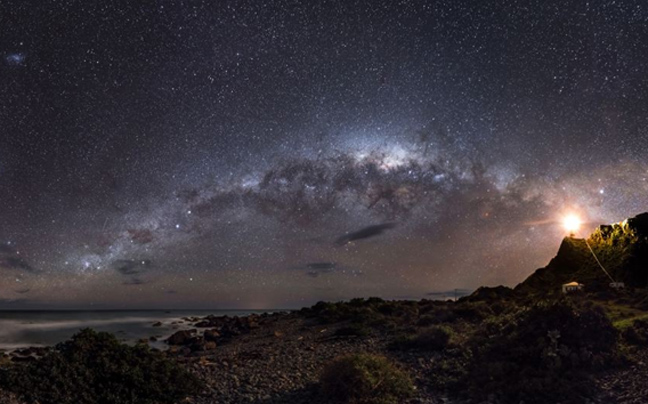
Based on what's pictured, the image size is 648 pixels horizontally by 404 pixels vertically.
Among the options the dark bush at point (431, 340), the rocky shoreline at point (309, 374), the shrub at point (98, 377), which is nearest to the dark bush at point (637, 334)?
the rocky shoreline at point (309, 374)

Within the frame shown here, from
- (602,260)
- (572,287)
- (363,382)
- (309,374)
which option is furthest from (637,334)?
(602,260)

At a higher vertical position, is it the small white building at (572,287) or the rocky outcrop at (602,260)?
the rocky outcrop at (602,260)

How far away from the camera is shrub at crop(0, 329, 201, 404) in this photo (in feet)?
43.4

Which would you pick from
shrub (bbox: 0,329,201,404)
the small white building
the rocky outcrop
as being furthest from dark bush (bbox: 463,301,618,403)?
the rocky outcrop

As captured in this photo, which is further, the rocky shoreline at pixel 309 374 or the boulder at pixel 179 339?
the boulder at pixel 179 339

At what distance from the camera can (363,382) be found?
513 inches

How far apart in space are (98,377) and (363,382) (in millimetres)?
7800

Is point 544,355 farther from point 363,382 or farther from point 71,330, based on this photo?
point 71,330

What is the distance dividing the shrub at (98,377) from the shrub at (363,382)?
424 cm

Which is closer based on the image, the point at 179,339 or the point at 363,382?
the point at 363,382

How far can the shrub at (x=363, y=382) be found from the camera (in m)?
13.0

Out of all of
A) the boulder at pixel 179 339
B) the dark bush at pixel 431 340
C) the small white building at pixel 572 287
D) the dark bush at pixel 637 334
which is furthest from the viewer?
the small white building at pixel 572 287

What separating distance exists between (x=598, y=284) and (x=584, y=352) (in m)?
24.0

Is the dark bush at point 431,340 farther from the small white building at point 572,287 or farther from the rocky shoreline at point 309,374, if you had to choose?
the small white building at point 572,287
